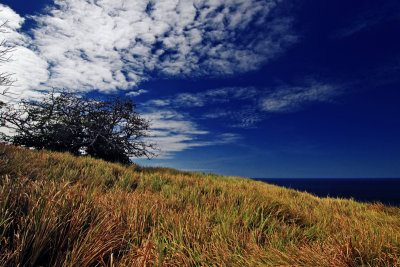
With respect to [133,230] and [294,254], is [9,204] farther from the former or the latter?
[294,254]

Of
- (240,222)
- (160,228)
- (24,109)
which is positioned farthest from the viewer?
(24,109)

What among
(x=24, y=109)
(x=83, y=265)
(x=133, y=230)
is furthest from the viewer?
(x=24, y=109)

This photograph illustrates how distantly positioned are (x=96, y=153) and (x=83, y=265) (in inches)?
487

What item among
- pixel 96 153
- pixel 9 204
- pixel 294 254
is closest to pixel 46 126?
pixel 96 153

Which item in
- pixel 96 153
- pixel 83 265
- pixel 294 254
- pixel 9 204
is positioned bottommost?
pixel 83 265

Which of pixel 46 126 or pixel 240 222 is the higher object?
pixel 46 126

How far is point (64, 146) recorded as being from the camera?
39.1 feet

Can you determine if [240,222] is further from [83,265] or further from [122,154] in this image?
[122,154]

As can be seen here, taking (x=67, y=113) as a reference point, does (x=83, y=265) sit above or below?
below

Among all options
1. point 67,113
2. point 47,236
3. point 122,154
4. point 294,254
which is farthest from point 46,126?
point 294,254

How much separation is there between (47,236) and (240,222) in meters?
2.15

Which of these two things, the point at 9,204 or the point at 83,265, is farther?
the point at 9,204

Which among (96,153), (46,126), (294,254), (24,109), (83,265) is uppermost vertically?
(24,109)

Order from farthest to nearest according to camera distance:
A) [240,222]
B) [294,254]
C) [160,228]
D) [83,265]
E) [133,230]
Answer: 1. [240,222]
2. [160,228]
3. [133,230]
4. [294,254]
5. [83,265]
